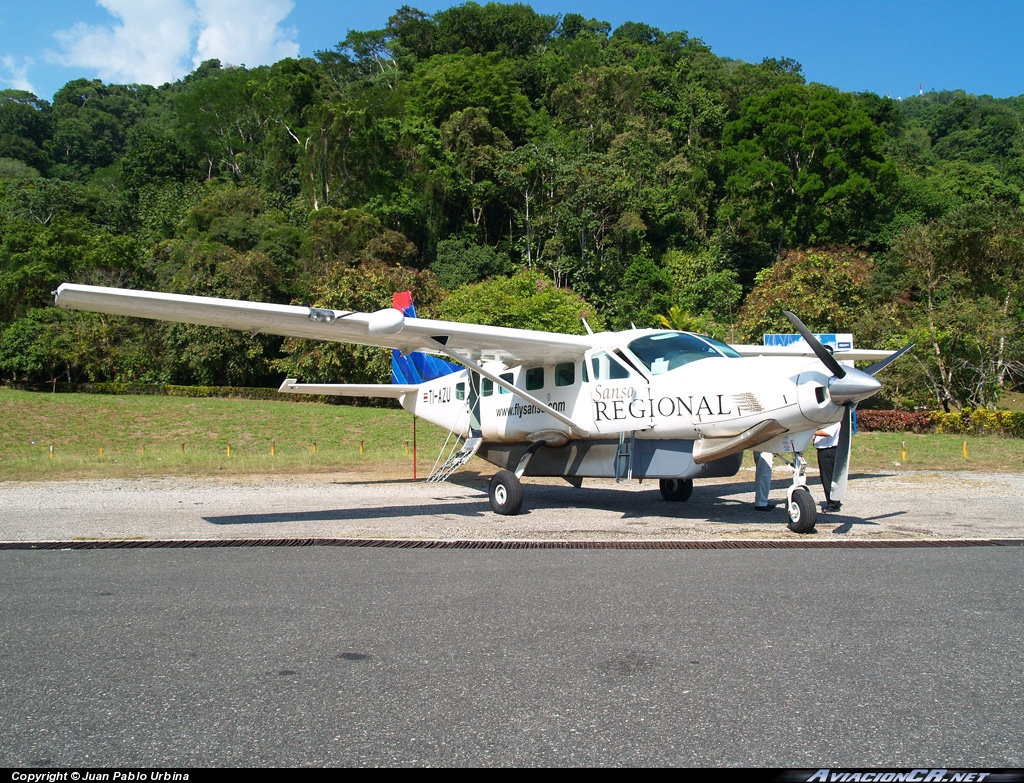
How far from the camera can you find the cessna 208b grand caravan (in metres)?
10.3

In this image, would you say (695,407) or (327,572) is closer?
(327,572)

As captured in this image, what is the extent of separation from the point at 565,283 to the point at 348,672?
177 feet

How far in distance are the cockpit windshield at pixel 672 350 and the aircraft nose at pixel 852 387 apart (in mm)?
2121

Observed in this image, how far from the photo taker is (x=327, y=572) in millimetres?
7355

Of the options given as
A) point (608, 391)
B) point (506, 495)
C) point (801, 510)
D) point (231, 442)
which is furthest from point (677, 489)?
point (231, 442)

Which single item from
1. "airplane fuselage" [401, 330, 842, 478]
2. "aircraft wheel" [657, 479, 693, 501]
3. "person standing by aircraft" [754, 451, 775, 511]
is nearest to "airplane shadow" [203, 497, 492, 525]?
"airplane fuselage" [401, 330, 842, 478]

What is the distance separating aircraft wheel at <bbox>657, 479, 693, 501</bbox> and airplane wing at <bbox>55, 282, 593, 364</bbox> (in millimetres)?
3048

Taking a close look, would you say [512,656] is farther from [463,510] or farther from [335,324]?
[463,510]

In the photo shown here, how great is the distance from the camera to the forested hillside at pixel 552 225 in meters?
40.6

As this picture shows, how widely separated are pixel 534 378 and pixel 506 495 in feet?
8.19

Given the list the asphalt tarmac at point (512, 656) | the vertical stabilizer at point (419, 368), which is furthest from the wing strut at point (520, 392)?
the asphalt tarmac at point (512, 656)

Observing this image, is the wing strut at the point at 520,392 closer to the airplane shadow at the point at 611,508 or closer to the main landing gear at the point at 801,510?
the airplane shadow at the point at 611,508
